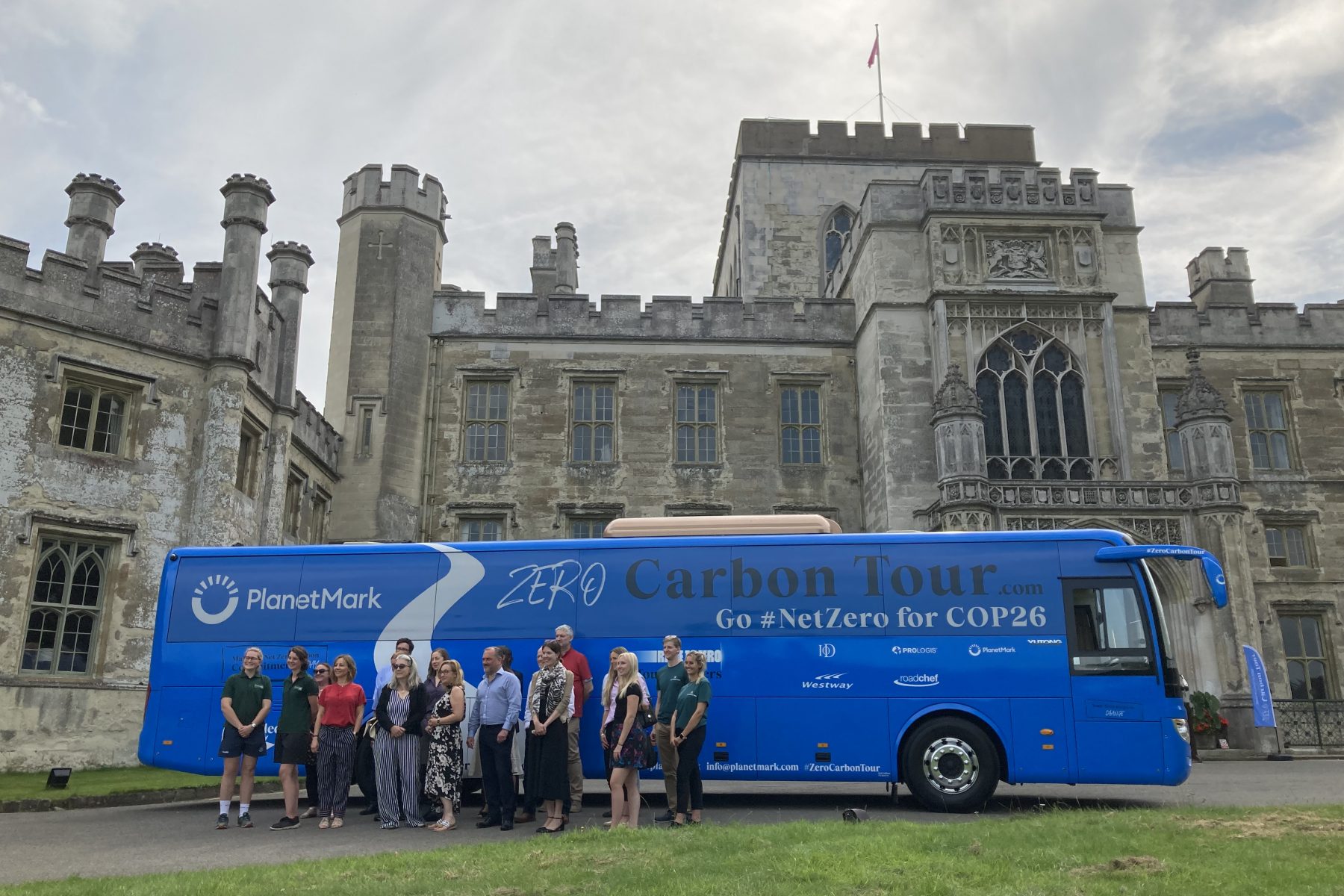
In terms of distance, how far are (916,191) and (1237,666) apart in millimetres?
11907

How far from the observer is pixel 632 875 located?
678cm

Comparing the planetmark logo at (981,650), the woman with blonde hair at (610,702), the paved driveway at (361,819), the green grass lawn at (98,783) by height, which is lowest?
the paved driveway at (361,819)

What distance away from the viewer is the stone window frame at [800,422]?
24.8m

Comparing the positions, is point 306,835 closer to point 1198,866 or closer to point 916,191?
point 1198,866

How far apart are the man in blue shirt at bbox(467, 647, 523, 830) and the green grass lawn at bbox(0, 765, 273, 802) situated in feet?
17.3

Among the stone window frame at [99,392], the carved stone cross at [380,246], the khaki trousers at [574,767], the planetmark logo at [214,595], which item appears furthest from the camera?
the carved stone cross at [380,246]

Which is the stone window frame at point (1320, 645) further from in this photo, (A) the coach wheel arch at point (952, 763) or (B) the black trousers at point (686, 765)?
(B) the black trousers at point (686, 765)

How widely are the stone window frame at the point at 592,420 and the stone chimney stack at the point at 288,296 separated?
6.57 metres

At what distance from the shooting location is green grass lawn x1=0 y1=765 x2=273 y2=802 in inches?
490

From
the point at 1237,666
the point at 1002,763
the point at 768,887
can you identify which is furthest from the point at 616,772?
the point at 1237,666

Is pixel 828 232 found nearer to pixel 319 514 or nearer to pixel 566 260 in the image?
pixel 566 260

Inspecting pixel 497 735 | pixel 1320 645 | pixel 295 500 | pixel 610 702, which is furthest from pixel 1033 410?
pixel 497 735

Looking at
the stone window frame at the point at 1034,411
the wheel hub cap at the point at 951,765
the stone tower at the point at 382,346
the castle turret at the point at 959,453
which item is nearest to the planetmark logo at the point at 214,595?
the wheel hub cap at the point at 951,765

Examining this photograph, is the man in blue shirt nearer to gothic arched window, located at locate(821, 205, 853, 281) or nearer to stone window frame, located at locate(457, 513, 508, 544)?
stone window frame, located at locate(457, 513, 508, 544)
